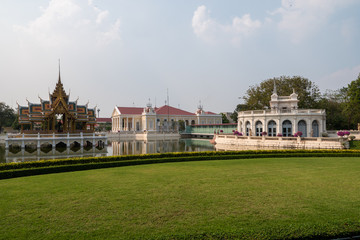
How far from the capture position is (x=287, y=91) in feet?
184

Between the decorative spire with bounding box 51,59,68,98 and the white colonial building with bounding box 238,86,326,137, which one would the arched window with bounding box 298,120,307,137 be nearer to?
the white colonial building with bounding box 238,86,326,137

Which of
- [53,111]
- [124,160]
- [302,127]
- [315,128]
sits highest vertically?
[53,111]

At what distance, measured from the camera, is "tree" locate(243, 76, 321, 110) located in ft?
181

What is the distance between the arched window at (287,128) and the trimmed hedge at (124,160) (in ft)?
61.0

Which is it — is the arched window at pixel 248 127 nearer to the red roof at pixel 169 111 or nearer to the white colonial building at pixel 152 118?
the white colonial building at pixel 152 118

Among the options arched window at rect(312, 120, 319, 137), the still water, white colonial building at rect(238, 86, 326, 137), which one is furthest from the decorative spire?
arched window at rect(312, 120, 319, 137)

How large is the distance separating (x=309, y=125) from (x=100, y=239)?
3977cm

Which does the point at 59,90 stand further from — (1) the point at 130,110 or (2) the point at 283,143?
(1) the point at 130,110

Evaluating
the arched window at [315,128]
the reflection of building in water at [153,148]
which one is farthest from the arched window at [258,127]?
the reflection of building in water at [153,148]

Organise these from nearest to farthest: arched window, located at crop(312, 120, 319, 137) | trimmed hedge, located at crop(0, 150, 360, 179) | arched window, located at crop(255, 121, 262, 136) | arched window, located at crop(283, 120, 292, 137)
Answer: trimmed hedge, located at crop(0, 150, 360, 179) → arched window, located at crop(312, 120, 319, 137) → arched window, located at crop(283, 120, 292, 137) → arched window, located at crop(255, 121, 262, 136)

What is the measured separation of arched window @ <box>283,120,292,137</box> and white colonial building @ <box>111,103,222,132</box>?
44.3m

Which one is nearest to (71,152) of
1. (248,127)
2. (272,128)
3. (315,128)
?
(248,127)

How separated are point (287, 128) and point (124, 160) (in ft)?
102

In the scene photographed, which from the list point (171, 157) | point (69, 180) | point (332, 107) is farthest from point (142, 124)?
point (69, 180)
